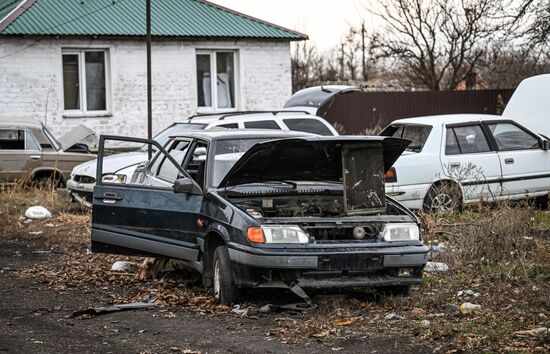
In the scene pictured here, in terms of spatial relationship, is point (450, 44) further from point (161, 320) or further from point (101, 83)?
point (161, 320)

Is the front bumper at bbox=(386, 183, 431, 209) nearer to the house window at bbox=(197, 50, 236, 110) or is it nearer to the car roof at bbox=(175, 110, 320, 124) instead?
the car roof at bbox=(175, 110, 320, 124)

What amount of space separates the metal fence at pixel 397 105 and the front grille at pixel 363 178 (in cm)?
1516

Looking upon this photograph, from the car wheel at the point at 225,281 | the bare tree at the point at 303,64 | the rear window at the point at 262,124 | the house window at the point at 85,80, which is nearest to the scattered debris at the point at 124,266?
the car wheel at the point at 225,281

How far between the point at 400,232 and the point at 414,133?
20.1 feet

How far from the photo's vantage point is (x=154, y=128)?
2577 centimetres

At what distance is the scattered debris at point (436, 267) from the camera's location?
33.9 ft

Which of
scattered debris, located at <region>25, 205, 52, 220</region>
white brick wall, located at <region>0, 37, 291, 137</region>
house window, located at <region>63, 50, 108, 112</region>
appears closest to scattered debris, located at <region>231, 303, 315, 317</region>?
scattered debris, located at <region>25, 205, 52, 220</region>

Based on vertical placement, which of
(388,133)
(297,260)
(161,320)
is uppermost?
(388,133)

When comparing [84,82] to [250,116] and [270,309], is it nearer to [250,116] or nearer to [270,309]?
[250,116]

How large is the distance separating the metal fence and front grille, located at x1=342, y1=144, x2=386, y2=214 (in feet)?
49.7

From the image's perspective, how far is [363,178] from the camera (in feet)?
29.8

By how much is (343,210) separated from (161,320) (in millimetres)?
2063

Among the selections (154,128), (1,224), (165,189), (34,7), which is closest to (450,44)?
(154,128)

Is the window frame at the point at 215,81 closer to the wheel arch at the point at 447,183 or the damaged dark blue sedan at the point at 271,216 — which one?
the wheel arch at the point at 447,183
